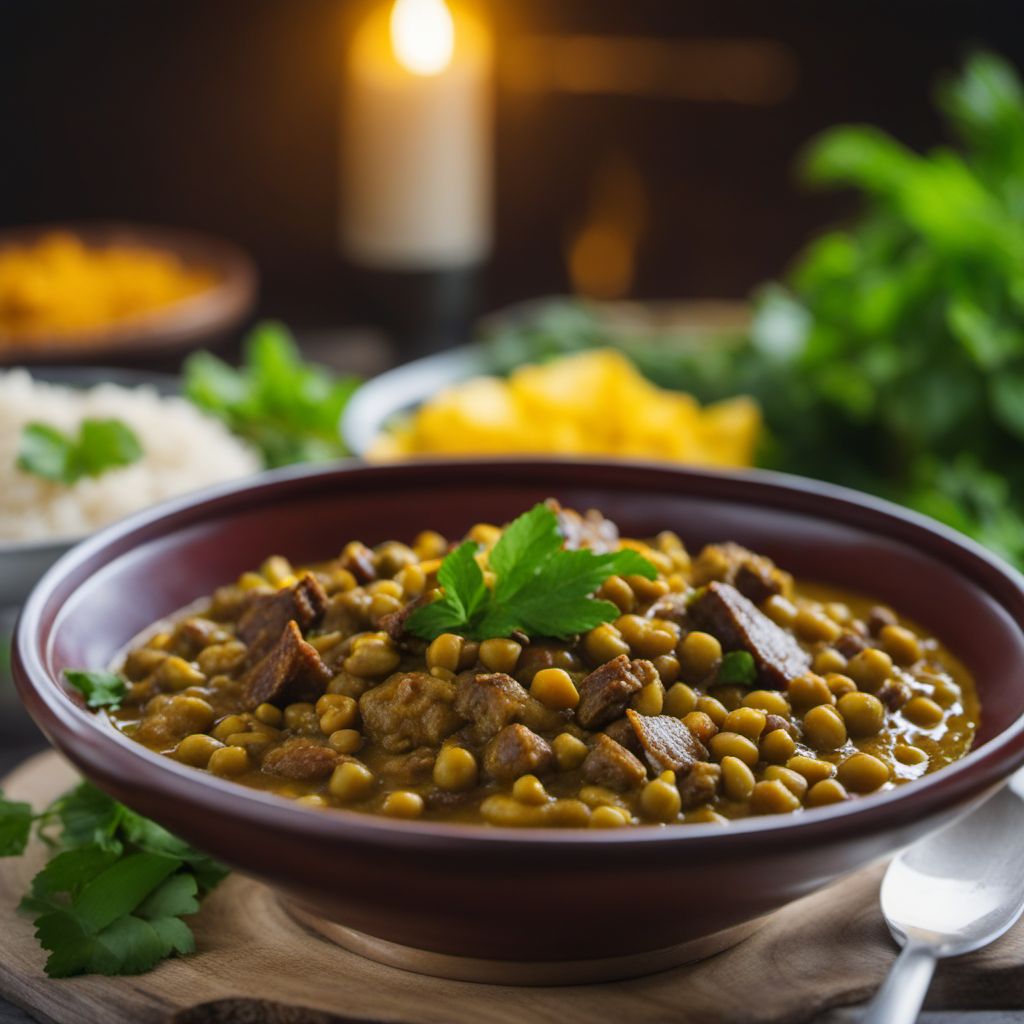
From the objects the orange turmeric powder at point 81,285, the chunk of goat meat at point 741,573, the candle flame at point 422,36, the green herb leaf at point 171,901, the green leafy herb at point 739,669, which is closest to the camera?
the green herb leaf at point 171,901

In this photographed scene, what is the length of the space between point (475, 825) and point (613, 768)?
255mm

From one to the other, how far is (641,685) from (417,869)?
26.6 inches

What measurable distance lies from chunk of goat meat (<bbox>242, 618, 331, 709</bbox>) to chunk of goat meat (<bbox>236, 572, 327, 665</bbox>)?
10cm

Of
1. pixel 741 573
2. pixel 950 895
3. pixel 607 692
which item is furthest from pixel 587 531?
pixel 950 895

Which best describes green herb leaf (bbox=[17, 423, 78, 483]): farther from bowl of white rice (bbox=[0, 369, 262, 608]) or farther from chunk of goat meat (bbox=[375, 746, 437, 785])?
chunk of goat meat (bbox=[375, 746, 437, 785])

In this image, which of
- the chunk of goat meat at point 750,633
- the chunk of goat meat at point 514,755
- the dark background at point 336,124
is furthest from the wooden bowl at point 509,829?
the dark background at point 336,124

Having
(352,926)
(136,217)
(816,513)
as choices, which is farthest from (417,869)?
(136,217)

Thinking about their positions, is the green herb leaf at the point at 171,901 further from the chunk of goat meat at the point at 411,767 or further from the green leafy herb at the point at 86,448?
the green leafy herb at the point at 86,448

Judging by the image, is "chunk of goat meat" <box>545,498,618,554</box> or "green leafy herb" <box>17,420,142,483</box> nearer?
"chunk of goat meat" <box>545,498,618,554</box>

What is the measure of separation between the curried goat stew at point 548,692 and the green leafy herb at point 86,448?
1.30 m

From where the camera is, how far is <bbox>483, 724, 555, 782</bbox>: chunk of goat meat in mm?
2375

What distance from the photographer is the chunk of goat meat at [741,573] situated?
117 inches

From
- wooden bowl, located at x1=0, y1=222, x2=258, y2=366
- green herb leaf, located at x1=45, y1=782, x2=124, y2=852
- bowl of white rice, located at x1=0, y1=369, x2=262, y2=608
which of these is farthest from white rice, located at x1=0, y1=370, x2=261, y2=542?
green herb leaf, located at x1=45, y1=782, x2=124, y2=852

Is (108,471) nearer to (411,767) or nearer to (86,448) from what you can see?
(86,448)
